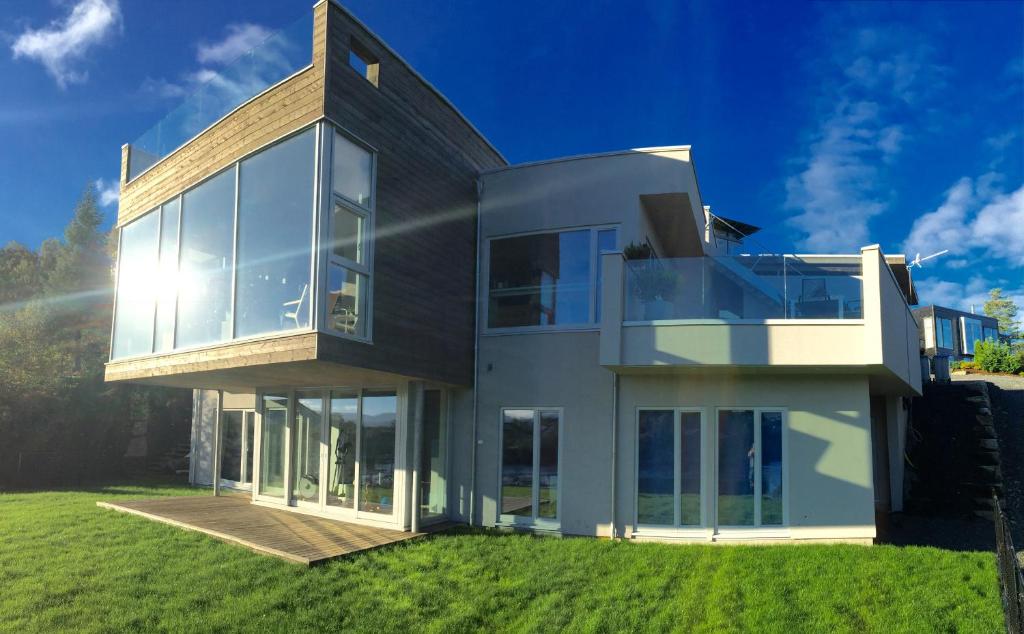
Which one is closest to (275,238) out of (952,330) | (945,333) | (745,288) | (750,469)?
(745,288)

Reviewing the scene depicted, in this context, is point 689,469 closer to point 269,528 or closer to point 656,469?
point 656,469

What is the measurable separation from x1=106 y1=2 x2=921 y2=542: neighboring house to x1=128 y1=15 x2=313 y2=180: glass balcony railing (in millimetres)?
130

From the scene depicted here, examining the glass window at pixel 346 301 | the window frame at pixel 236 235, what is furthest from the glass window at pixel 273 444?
Answer: the glass window at pixel 346 301

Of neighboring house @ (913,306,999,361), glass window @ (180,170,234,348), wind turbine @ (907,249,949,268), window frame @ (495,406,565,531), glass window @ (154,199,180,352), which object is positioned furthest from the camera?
neighboring house @ (913,306,999,361)

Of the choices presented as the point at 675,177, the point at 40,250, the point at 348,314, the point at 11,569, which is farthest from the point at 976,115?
the point at 40,250

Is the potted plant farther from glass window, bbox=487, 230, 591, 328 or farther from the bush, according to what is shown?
the bush

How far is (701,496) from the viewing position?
29.7 feet

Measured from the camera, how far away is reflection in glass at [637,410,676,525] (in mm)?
9203

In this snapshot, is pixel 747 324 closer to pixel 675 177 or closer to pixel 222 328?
pixel 675 177

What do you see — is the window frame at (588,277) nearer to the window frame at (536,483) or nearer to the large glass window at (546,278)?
the large glass window at (546,278)

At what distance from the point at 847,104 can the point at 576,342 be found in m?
16.5

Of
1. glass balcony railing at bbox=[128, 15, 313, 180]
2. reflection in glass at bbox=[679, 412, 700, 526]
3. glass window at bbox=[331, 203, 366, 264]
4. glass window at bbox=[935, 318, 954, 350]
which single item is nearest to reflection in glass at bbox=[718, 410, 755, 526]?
reflection in glass at bbox=[679, 412, 700, 526]

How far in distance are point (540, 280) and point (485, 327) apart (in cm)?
124

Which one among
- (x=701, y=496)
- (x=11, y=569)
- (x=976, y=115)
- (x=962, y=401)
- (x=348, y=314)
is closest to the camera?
(x=11, y=569)
